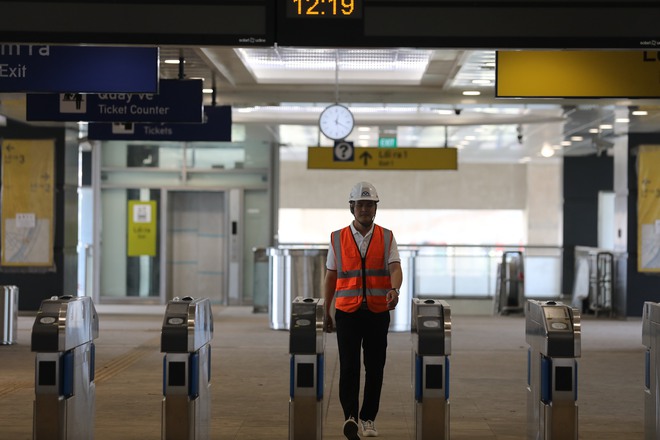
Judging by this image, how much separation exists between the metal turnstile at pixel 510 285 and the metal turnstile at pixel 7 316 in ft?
36.6

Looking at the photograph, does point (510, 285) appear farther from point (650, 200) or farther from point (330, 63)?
point (330, 63)

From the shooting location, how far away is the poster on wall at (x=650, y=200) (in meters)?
19.7

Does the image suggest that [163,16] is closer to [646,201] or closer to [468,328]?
[468,328]

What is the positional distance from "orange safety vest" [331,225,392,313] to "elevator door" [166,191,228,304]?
15.1m

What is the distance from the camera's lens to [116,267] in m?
22.4

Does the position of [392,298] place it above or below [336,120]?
below

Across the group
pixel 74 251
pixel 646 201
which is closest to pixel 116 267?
pixel 74 251

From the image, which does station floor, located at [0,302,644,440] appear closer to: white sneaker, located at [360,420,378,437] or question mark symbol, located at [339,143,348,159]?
white sneaker, located at [360,420,378,437]

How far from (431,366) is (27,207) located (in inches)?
507

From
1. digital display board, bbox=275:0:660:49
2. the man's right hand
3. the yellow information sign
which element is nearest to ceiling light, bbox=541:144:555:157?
the yellow information sign

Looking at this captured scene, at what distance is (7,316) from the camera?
14.1m

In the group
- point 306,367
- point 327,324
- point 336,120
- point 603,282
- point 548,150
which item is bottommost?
point 603,282

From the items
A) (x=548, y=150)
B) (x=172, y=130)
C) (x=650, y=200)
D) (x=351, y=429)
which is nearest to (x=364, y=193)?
(x=351, y=429)

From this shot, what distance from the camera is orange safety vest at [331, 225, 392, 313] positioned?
755cm
